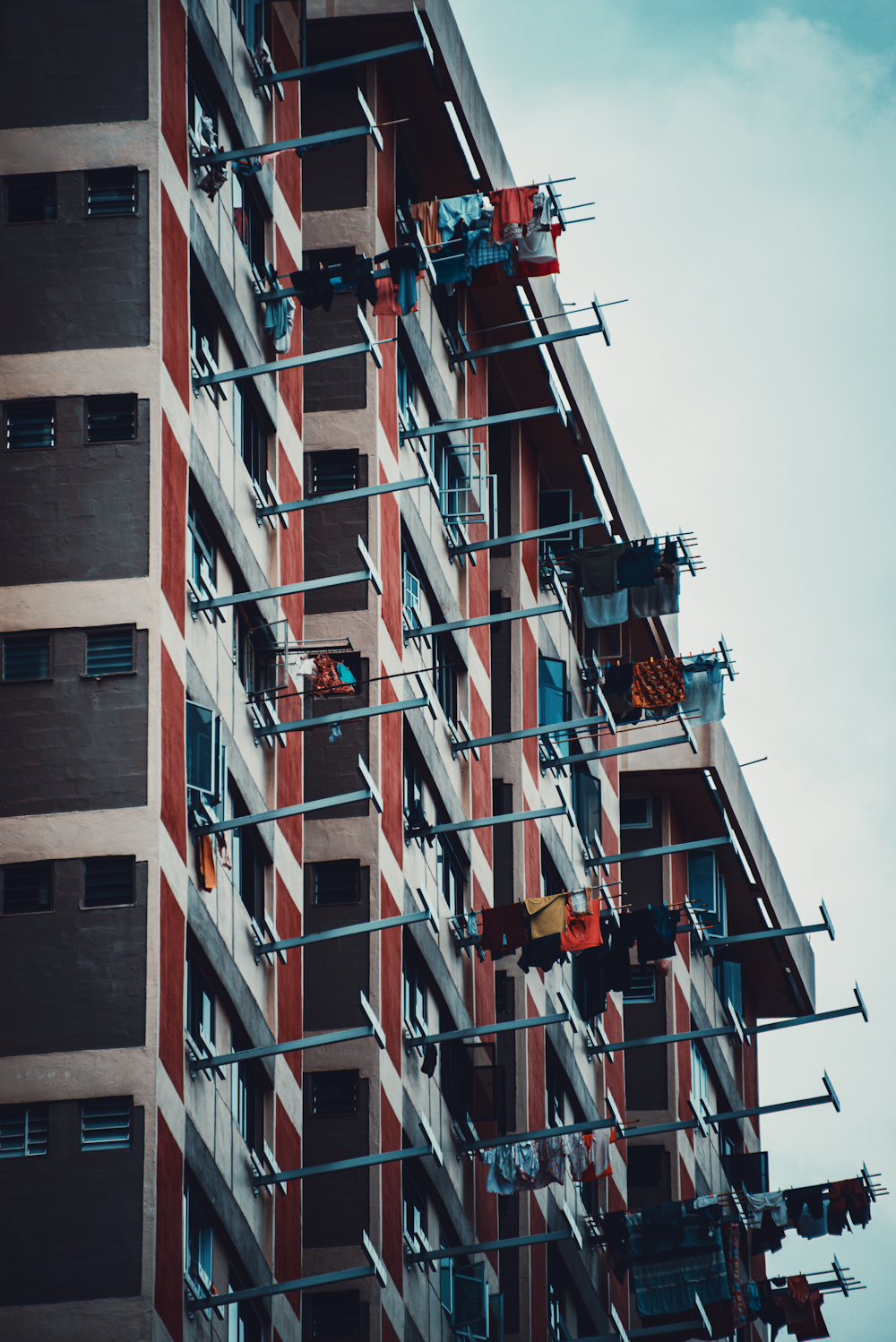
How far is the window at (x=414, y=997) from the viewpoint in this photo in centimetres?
5316

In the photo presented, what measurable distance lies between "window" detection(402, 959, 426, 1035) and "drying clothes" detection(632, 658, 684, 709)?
32.7 ft

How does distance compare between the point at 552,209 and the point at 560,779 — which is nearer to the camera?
the point at 552,209

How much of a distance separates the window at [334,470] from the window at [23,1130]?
18.6 meters

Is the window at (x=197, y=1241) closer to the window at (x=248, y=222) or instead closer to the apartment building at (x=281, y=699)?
the apartment building at (x=281, y=699)

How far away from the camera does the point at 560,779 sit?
221 ft

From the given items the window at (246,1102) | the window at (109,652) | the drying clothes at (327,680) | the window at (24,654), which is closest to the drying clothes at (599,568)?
the drying clothes at (327,680)

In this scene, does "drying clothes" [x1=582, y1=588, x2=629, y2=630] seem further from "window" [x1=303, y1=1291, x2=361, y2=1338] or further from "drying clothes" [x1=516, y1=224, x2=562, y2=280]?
"window" [x1=303, y1=1291, x2=361, y2=1338]

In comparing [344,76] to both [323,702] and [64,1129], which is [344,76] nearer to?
[323,702]

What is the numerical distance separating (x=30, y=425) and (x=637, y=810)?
40.1 meters

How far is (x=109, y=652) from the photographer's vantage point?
4050 cm

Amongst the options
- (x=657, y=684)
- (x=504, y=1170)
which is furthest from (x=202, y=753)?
(x=657, y=684)

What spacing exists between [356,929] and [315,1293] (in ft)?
30.6

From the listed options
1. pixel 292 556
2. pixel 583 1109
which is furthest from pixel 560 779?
pixel 292 556

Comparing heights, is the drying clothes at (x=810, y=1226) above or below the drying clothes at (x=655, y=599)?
below
